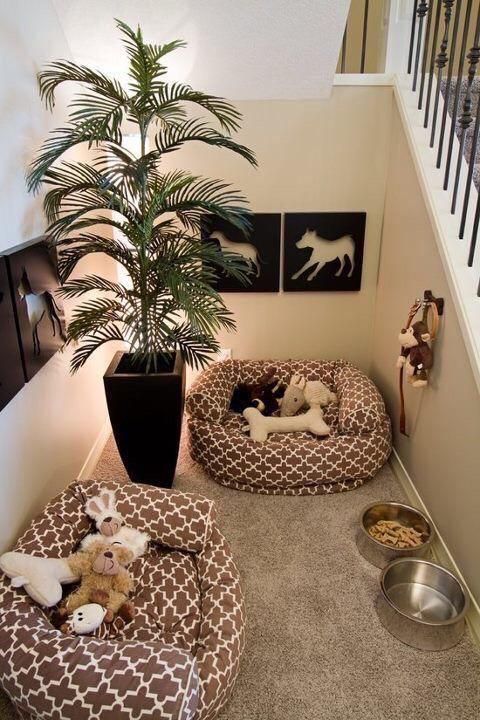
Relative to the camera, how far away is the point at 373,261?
2.95 metres

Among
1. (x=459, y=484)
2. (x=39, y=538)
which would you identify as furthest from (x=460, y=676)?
(x=39, y=538)

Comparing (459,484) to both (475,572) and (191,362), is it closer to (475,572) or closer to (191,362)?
(475,572)

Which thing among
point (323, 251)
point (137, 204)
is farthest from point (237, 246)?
point (137, 204)

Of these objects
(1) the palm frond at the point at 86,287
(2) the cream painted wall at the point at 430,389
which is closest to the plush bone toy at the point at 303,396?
(2) the cream painted wall at the point at 430,389

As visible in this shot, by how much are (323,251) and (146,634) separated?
2.09 m

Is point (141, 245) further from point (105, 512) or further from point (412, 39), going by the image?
point (412, 39)

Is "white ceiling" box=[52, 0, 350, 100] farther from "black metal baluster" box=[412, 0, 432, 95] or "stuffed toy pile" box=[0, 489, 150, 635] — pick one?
"stuffed toy pile" box=[0, 489, 150, 635]

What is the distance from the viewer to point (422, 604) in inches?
71.5

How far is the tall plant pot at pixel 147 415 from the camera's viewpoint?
7.12 ft

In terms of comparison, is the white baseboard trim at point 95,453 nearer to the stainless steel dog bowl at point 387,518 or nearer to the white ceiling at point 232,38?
the stainless steel dog bowl at point 387,518

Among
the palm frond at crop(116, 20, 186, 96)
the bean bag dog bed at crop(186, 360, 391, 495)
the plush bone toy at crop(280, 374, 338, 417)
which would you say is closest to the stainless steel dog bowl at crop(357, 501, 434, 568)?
the bean bag dog bed at crop(186, 360, 391, 495)

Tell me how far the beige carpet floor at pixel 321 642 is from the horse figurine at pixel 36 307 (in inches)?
41.5

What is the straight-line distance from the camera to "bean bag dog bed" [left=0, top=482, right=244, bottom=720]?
127 centimetres

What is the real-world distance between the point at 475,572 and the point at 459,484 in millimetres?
286
